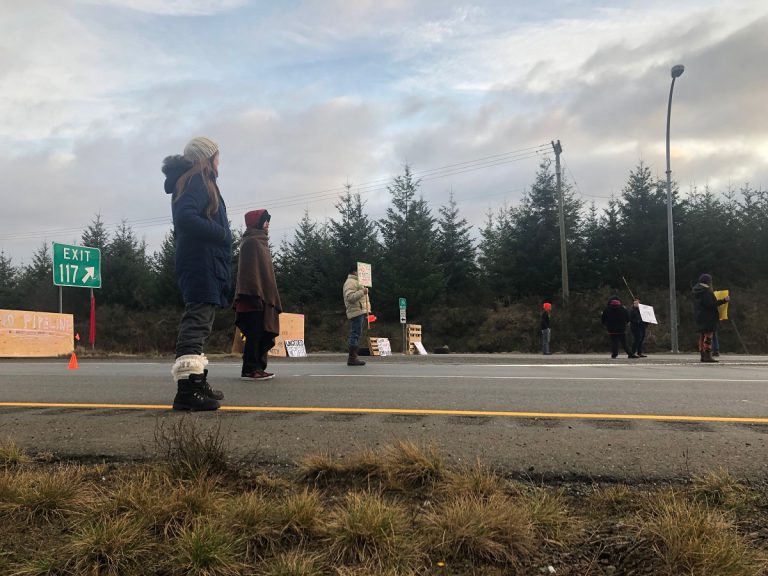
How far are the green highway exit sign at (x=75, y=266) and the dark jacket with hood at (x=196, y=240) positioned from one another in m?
21.8

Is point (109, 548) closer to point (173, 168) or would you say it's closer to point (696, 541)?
point (696, 541)

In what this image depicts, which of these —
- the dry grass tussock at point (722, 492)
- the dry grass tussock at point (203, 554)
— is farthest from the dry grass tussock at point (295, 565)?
the dry grass tussock at point (722, 492)

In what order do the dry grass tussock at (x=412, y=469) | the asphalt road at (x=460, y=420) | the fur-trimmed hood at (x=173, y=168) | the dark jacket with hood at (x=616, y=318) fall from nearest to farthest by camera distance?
the dry grass tussock at (x=412, y=469) → the asphalt road at (x=460, y=420) → the fur-trimmed hood at (x=173, y=168) → the dark jacket with hood at (x=616, y=318)

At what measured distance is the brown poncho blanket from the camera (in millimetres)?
6484

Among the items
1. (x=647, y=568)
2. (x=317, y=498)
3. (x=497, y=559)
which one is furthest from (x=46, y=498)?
(x=647, y=568)

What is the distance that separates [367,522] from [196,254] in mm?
3081

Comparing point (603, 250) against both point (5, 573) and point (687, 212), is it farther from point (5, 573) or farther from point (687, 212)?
point (5, 573)

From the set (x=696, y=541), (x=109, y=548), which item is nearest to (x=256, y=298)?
(x=109, y=548)

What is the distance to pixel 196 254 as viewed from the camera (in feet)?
15.1

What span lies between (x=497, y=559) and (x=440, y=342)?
3191cm

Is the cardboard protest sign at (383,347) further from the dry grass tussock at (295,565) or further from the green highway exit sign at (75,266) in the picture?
the dry grass tussock at (295,565)

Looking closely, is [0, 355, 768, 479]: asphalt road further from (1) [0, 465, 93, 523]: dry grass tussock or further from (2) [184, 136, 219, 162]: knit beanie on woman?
(2) [184, 136, 219, 162]: knit beanie on woman

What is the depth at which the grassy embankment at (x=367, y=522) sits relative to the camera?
1954 mm

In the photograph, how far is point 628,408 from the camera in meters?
4.70
